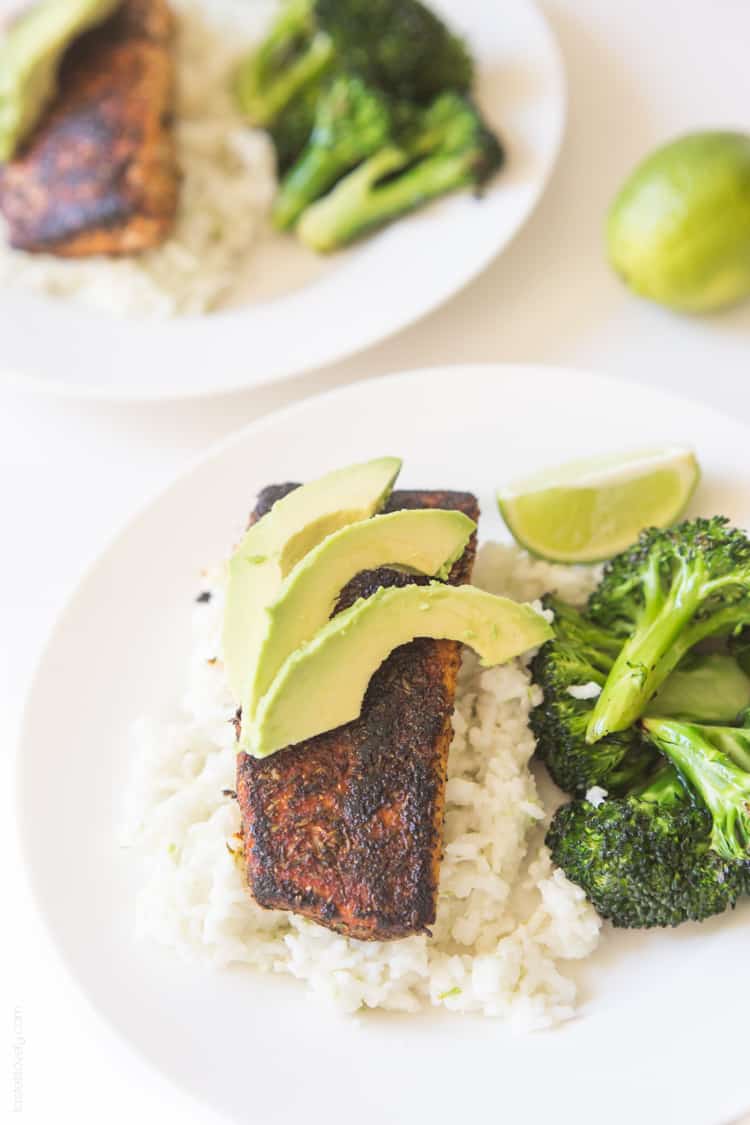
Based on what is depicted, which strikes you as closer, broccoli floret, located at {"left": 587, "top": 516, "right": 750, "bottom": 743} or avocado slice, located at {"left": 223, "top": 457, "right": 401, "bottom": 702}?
avocado slice, located at {"left": 223, "top": 457, "right": 401, "bottom": 702}

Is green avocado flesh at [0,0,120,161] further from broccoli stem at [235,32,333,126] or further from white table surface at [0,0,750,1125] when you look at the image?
white table surface at [0,0,750,1125]

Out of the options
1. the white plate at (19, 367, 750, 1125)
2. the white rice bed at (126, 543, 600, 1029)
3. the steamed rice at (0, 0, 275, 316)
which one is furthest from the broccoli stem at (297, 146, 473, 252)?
the white rice bed at (126, 543, 600, 1029)

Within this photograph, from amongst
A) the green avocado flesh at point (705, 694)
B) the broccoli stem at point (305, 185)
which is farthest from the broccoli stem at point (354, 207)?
the green avocado flesh at point (705, 694)

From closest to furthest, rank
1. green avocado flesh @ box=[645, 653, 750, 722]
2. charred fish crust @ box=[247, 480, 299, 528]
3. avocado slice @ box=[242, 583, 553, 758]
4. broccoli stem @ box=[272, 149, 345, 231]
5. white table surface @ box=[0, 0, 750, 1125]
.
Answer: avocado slice @ box=[242, 583, 553, 758], green avocado flesh @ box=[645, 653, 750, 722], charred fish crust @ box=[247, 480, 299, 528], white table surface @ box=[0, 0, 750, 1125], broccoli stem @ box=[272, 149, 345, 231]

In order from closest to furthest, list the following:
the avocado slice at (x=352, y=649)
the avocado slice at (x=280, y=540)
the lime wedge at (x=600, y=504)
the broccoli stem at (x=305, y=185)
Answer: the avocado slice at (x=352, y=649), the avocado slice at (x=280, y=540), the lime wedge at (x=600, y=504), the broccoli stem at (x=305, y=185)

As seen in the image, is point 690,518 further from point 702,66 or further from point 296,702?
point 702,66

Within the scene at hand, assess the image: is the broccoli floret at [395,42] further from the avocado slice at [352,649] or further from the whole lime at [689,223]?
the avocado slice at [352,649]

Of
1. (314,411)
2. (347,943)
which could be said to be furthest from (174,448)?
(347,943)
